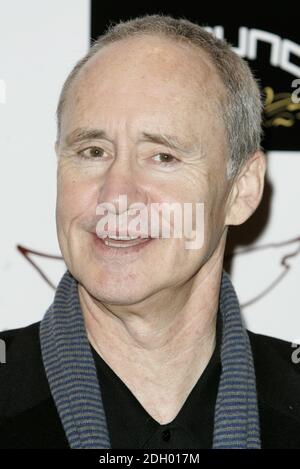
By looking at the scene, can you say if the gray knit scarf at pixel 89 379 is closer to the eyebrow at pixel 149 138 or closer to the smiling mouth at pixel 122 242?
the smiling mouth at pixel 122 242

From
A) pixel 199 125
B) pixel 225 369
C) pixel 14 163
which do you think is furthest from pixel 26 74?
pixel 225 369

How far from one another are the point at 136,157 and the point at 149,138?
0.15ft

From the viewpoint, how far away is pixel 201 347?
180 centimetres

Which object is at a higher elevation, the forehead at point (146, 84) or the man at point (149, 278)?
the forehead at point (146, 84)

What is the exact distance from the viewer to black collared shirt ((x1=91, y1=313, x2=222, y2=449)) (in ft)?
5.35

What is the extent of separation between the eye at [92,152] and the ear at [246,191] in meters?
0.33

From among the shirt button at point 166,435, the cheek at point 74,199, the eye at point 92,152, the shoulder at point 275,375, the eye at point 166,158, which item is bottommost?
the shirt button at point 166,435

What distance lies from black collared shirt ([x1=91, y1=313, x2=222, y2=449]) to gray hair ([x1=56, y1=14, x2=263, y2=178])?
0.48 metres

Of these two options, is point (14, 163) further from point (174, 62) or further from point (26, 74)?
point (174, 62)

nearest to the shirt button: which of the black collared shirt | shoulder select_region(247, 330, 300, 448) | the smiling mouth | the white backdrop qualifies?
the black collared shirt

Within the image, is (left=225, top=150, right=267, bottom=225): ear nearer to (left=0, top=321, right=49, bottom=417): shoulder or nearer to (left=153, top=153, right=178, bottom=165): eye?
(left=153, top=153, right=178, bottom=165): eye

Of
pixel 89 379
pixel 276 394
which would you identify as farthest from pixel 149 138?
pixel 276 394

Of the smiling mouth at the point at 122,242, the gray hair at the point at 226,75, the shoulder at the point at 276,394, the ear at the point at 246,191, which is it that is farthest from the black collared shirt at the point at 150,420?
the gray hair at the point at 226,75

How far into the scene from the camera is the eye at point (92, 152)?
1.66 m
